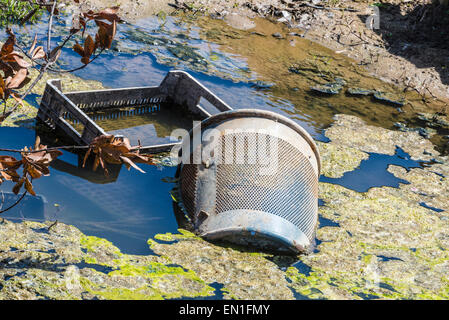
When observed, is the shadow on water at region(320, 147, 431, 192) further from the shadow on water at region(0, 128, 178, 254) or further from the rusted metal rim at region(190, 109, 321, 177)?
the shadow on water at region(0, 128, 178, 254)

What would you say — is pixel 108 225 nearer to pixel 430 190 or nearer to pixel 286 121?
pixel 286 121

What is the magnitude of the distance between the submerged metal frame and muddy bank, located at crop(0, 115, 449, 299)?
4.40ft

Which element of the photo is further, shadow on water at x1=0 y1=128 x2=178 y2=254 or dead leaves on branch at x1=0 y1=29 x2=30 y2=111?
shadow on water at x1=0 y1=128 x2=178 y2=254

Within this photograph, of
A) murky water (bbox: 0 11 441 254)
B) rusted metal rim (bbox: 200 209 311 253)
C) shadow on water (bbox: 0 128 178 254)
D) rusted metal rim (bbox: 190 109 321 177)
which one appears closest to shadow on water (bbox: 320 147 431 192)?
murky water (bbox: 0 11 441 254)

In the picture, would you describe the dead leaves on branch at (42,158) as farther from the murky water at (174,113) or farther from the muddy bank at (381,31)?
the muddy bank at (381,31)

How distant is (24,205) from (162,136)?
2.21 meters

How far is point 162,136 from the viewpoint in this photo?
5883mm

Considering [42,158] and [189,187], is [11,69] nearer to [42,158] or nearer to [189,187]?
[42,158]

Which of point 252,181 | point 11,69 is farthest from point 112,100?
point 11,69

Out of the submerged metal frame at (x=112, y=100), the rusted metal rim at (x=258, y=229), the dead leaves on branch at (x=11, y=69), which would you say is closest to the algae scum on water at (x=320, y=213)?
the rusted metal rim at (x=258, y=229)

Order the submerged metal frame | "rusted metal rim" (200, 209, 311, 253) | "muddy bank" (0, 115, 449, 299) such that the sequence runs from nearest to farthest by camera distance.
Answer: "muddy bank" (0, 115, 449, 299)
"rusted metal rim" (200, 209, 311, 253)
the submerged metal frame

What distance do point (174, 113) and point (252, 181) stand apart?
109 inches

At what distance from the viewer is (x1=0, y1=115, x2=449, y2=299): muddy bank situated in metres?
3.22

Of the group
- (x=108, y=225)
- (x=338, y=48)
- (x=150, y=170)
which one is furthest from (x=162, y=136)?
(x=338, y=48)
